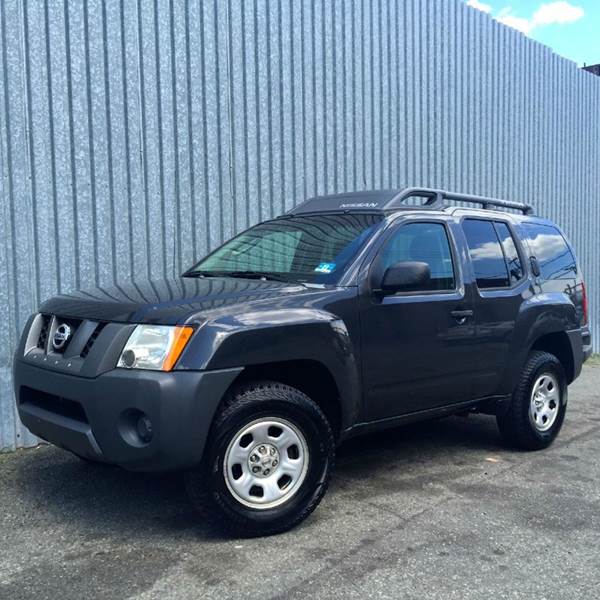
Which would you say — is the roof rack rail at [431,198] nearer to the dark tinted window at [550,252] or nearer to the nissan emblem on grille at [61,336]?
the dark tinted window at [550,252]

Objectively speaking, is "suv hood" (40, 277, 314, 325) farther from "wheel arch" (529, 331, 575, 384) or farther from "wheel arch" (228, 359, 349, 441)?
"wheel arch" (529, 331, 575, 384)

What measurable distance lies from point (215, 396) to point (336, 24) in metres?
6.08

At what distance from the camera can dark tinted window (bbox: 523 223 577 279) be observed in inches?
224

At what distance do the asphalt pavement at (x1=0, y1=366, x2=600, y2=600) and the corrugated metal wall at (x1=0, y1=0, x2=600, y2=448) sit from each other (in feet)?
5.73

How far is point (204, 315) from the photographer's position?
3.44m

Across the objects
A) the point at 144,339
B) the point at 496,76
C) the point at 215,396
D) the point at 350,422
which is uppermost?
the point at 496,76

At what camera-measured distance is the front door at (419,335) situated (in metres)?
4.18

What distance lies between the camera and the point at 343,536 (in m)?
3.70

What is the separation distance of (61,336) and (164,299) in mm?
722

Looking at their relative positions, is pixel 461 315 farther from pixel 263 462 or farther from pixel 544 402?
pixel 263 462

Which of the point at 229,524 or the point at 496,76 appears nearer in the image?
the point at 229,524

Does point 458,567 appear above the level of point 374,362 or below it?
below

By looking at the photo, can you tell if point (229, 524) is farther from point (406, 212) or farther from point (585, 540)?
point (406, 212)

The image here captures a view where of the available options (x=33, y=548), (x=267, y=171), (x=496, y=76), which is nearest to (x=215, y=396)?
(x=33, y=548)
